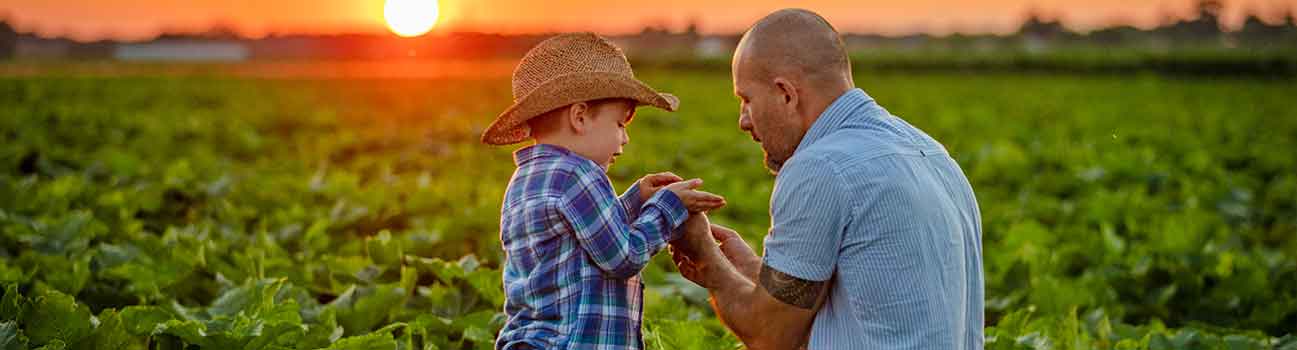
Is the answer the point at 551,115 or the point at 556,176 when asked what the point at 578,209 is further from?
the point at 551,115

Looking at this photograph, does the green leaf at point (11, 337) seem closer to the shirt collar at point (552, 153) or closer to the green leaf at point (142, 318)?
the green leaf at point (142, 318)

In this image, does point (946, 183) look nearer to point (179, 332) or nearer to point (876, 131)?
point (876, 131)

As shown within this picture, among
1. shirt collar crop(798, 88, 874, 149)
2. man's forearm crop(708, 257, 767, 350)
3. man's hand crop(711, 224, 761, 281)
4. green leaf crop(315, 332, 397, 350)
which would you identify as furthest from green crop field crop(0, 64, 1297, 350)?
shirt collar crop(798, 88, 874, 149)

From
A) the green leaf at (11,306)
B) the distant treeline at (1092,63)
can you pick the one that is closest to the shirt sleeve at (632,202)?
the green leaf at (11,306)

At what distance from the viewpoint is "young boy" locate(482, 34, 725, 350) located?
2803 mm

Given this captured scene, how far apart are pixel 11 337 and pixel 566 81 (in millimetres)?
1471

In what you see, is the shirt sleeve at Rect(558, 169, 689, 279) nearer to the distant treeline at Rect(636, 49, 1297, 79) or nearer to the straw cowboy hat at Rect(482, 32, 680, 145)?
the straw cowboy hat at Rect(482, 32, 680, 145)

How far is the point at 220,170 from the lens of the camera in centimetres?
937

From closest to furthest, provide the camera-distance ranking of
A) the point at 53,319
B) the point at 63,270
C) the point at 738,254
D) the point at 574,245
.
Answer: the point at 574,245 → the point at 738,254 → the point at 53,319 → the point at 63,270

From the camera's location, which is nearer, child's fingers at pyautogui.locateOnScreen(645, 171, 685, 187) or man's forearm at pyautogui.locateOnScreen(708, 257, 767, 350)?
man's forearm at pyautogui.locateOnScreen(708, 257, 767, 350)

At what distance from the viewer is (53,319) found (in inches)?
130

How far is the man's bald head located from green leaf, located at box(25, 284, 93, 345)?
1.82 m

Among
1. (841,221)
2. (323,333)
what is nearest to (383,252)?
(323,333)

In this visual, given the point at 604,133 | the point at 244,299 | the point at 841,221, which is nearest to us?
the point at 841,221
